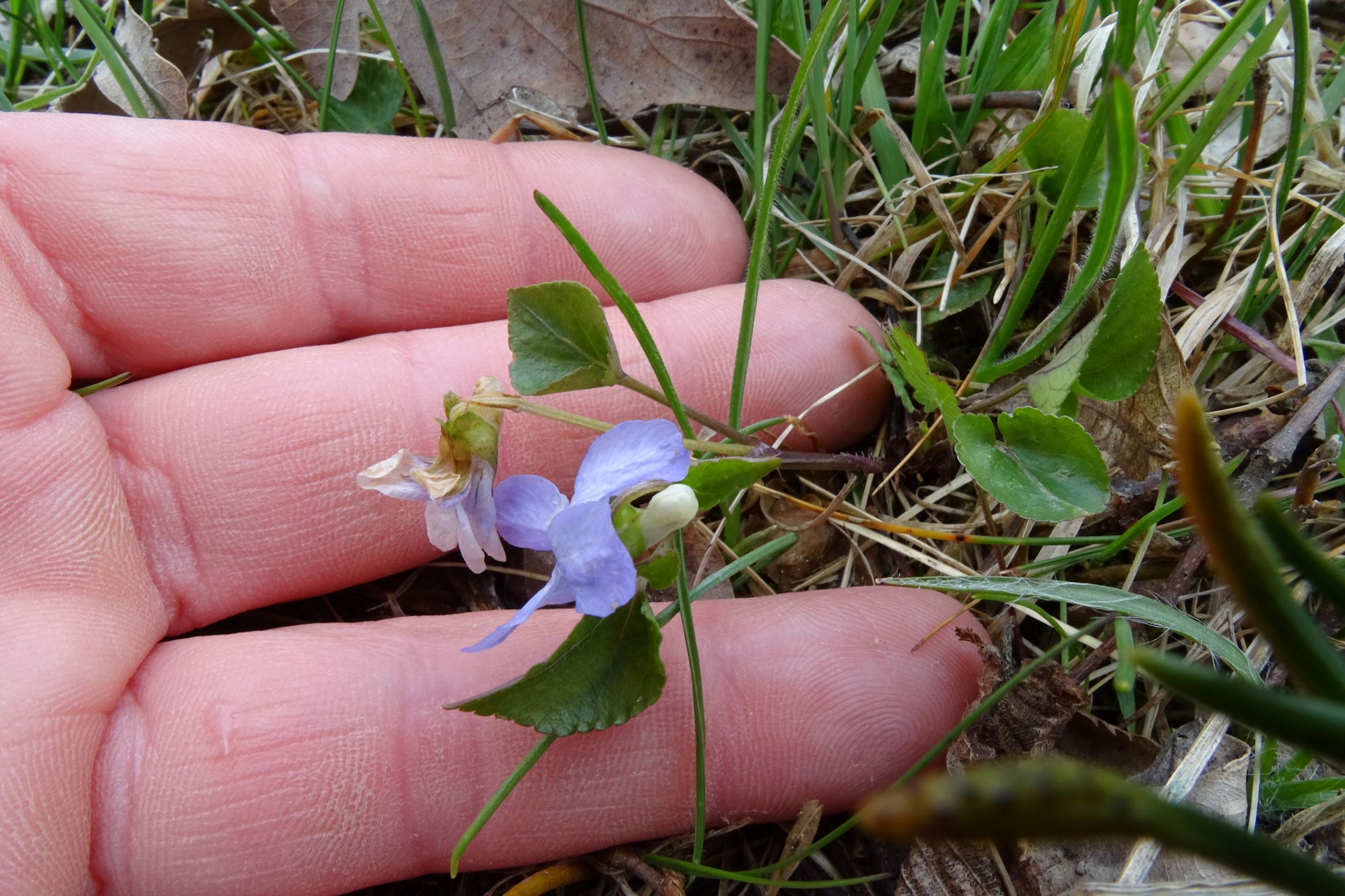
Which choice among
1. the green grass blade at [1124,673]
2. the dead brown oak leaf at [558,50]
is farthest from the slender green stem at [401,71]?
the green grass blade at [1124,673]

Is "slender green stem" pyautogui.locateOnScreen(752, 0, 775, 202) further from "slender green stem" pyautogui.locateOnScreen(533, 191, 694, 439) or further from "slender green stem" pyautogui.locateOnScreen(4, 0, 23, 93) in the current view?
"slender green stem" pyautogui.locateOnScreen(4, 0, 23, 93)

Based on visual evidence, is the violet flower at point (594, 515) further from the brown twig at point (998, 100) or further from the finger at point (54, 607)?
the brown twig at point (998, 100)

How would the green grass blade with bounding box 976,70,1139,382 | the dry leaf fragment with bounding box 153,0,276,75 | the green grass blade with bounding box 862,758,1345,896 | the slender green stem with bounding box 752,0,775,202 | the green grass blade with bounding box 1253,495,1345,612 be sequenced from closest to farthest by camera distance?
the green grass blade with bounding box 862,758,1345,896 < the green grass blade with bounding box 1253,495,1345,612 < the green grass blade with bounding box 976,70,1139,382 < the slender green stem with bounding box 752,0,775,202 < the dry leaf fragment with bounding box 153,0,276,75

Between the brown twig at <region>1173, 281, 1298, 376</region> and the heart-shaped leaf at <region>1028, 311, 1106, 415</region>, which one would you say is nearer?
the heart-shaped leaf at <region>1028, 311, 1106, 415</region>

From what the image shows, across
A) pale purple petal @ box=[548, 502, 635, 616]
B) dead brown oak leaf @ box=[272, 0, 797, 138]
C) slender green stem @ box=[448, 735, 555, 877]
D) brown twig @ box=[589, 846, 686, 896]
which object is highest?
dead brown oak leaf @ box=[272, 0, 797, 138]

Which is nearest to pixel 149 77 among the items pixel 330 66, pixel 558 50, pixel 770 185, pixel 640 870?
pixel 330 66

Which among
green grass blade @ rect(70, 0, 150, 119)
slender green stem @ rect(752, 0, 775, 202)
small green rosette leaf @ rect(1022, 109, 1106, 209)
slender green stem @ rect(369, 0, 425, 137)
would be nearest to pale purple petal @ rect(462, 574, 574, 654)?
slender green stem @ rect(752, 0, 775, 202)

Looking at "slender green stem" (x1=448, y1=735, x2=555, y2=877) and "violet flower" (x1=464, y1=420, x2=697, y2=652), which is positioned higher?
"violet flower" (x1=464, y1=420, x2=697, y2=652)
